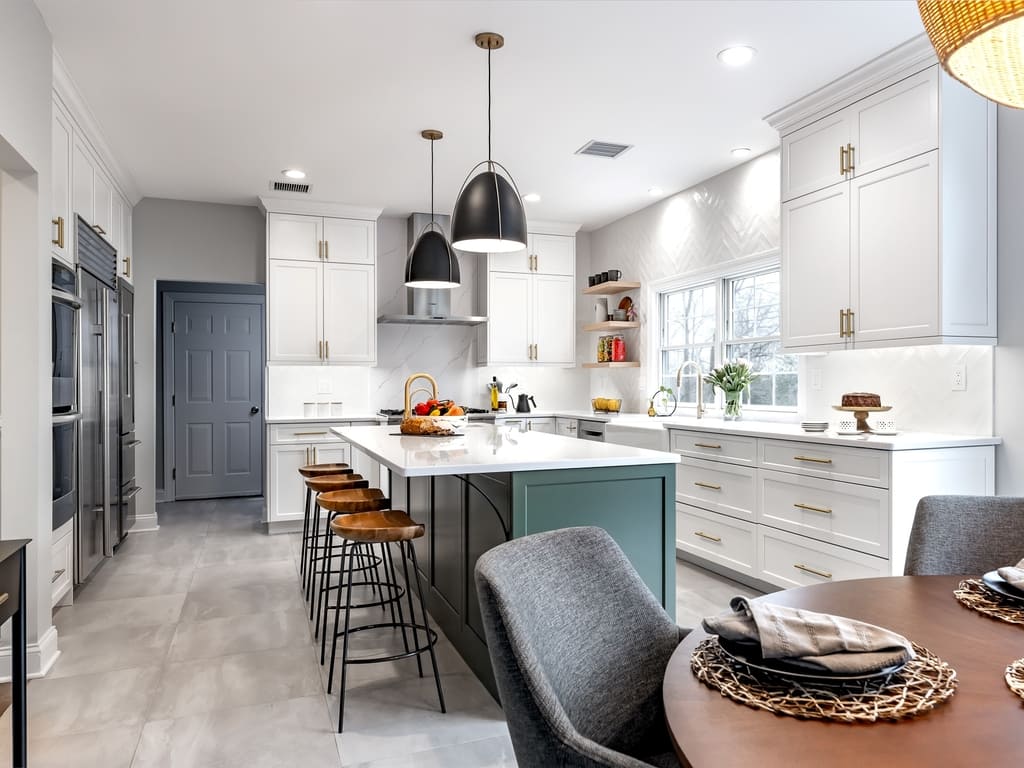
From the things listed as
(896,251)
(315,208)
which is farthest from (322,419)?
(896,251)

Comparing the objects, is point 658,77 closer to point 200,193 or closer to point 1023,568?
point 1023,568

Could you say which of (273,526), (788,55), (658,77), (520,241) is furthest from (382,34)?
(273,526)

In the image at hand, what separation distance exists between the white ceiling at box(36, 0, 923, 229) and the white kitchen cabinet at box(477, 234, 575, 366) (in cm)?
134

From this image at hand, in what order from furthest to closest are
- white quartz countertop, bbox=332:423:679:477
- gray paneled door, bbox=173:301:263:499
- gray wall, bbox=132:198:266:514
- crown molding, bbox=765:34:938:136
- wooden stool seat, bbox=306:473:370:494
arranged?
gray paneled door, bbox=173:301:263:499 → gray wall, bbox=132:198:266:514 → wooden stool seat, bbox=306:473:370:494 → crown molding, bbox=765:34:938:136 → white quartz countertop, bbox=332:423:679:477

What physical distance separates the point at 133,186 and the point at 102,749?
13.8 ft

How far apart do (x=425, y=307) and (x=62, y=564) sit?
10.8ft

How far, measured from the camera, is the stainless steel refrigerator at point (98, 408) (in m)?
3.64

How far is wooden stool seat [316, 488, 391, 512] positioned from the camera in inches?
116

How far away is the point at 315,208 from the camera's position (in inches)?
222

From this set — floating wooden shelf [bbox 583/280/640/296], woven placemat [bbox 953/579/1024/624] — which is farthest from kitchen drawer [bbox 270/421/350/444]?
woven placemat [bbox 953/579/1024/624]

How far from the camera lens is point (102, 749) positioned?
7.26 ft

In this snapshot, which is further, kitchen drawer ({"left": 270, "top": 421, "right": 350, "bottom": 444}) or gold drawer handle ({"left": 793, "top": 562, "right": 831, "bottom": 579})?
kitchen drawer ({"left": 270, "top": 421, "right": 350, "bottom": 444})

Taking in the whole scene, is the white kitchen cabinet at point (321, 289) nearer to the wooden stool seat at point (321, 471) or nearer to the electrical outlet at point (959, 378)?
the wooden stool seat at point (321, 471)

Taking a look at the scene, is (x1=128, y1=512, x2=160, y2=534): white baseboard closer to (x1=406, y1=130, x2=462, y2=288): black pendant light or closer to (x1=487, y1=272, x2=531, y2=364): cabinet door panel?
(x1=487, y1=272, x2=531, y2=364): cabinet door panel
